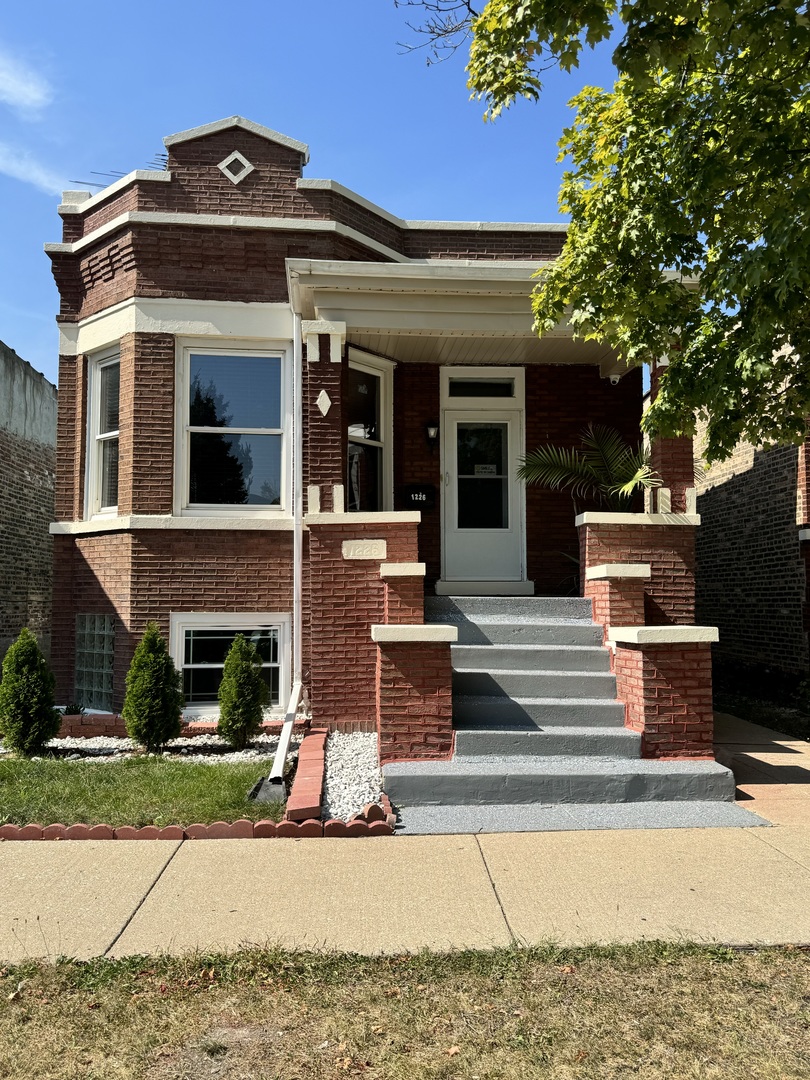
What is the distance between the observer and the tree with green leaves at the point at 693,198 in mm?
4297

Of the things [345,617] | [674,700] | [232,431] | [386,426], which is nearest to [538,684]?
[674,700]

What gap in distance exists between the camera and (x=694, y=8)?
3990 mm

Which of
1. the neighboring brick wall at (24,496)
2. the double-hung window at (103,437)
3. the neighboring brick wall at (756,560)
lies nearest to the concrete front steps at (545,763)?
the double-hung window at (103,437)

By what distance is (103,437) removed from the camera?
383 inches

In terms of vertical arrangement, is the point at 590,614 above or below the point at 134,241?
below

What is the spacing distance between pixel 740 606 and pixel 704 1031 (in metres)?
11.5

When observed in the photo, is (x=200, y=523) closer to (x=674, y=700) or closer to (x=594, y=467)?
(x=594, y=467)

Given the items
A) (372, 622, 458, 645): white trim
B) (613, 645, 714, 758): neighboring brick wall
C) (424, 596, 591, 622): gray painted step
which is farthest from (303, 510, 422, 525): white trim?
(613, 645, 714, 758): neighboring brick wall

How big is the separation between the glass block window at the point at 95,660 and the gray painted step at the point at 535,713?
4.34 metres

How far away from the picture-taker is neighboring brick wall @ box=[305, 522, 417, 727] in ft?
24.8

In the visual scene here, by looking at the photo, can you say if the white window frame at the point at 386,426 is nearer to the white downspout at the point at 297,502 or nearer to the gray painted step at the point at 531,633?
the white downspout at the point at 297,502

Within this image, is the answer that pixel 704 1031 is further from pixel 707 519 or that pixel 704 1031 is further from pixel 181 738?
pixel 707 519

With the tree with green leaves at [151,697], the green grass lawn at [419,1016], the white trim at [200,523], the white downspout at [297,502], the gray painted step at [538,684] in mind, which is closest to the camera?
the green grass lawn at [419,1016]

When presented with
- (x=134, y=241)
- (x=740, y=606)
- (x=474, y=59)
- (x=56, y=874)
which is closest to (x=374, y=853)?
(x=56, y=874)
